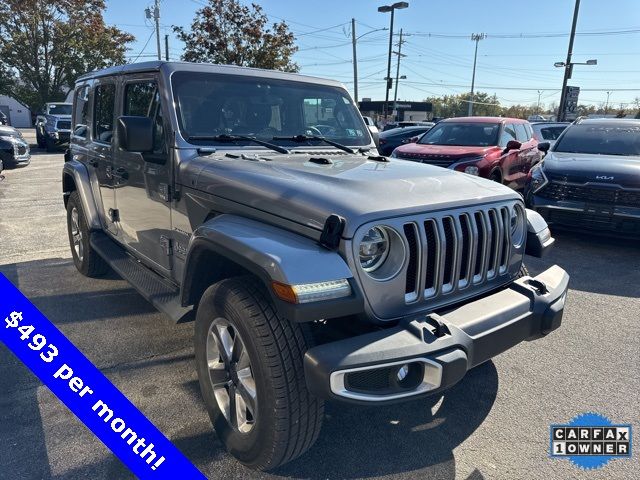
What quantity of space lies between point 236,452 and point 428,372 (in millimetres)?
1042

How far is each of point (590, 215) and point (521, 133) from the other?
14.7 ft

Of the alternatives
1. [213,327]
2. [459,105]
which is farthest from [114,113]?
[459,105]

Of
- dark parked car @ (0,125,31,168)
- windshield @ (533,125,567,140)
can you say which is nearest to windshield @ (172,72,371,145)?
windshield @ (533,125,567,140)

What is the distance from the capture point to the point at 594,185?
6059mm

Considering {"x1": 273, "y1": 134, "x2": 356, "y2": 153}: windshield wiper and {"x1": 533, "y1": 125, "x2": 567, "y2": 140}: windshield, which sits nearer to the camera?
{"x1": 273, "y1": 134, "x2": 356, "y2": 153}: windshield wiper

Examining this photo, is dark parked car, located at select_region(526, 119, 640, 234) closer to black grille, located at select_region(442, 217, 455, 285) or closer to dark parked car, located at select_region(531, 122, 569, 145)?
black grille, located at select_region(442, 217, 455, 285)

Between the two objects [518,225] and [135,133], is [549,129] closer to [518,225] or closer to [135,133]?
[518,225]

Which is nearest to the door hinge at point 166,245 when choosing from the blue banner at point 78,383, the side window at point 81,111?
the blue banner at point 78,383

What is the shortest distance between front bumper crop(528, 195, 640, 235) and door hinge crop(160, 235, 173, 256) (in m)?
5.08

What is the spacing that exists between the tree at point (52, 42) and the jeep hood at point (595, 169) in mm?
31086

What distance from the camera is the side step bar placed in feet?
9.44

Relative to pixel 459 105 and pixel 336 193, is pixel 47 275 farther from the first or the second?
pixel 459 105

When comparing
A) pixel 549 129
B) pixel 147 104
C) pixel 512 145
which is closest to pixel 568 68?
pixel 549 129

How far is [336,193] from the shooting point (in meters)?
2.28
